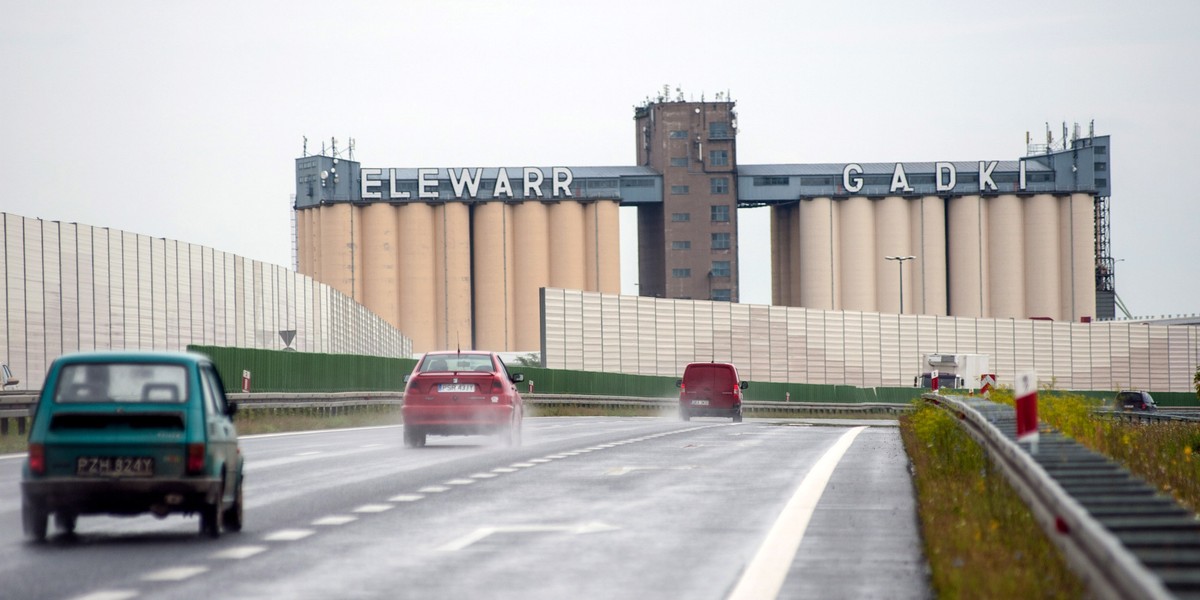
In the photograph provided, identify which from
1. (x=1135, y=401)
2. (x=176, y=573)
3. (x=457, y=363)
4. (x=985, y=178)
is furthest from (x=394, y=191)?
(x=176, y=573)

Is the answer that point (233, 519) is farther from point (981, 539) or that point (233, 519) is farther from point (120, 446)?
point (981, 539)

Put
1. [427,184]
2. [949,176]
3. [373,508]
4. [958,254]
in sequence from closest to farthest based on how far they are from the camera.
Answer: [373,508]
[427,184]
[958,254]
[949,176]

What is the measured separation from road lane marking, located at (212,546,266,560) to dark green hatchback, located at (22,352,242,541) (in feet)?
2.04

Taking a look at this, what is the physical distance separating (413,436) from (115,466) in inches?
587

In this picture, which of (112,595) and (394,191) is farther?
(394,191)

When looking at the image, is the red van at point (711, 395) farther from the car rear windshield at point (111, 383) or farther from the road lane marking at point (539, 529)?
the car rear windshield at point (111, 383)

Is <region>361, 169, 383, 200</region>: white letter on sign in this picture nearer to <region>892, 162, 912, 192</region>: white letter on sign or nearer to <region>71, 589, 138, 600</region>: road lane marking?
<region>892, 162, 912, 192</region>: white letter on sign

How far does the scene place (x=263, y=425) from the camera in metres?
35.7

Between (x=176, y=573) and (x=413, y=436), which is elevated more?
(x=176, y=573)

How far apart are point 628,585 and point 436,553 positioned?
2032 mm

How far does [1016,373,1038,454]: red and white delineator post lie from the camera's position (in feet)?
35.4

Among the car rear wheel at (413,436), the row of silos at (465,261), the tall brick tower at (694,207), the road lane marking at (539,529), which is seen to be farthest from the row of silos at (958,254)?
the road lane marking at (539,529)

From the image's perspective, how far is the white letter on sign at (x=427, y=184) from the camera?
12612cm

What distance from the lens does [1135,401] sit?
64.6m
